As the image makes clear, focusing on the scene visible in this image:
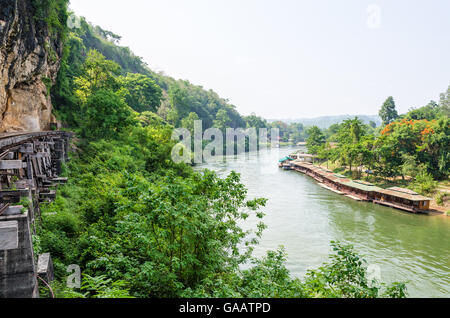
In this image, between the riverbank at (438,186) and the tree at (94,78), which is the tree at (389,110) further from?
the tree at (94,78)

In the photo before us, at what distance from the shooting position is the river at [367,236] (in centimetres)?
1526

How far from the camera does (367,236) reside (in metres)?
20.6

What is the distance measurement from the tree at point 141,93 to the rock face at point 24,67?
33848 millimetres

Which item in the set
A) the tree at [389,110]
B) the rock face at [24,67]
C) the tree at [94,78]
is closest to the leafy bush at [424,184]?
the rock face at [24,67]

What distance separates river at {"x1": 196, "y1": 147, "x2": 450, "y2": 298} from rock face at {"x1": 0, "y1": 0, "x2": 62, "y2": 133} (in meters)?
17.9

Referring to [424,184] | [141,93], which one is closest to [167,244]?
[424,184]

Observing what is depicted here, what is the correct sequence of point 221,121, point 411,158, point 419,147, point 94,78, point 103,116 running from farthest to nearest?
point 221,121 < point 419,147 < point 411,158 < point 94,78 < point 103,116

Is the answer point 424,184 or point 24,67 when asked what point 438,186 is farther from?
point 24,67

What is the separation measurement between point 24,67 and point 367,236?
2679 cm

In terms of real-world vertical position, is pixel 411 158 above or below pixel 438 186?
above

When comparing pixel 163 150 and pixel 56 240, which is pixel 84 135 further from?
pixel 56 240

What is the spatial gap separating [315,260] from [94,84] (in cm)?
3055
